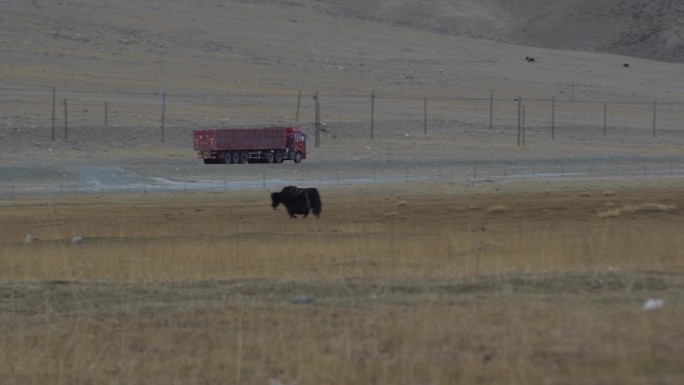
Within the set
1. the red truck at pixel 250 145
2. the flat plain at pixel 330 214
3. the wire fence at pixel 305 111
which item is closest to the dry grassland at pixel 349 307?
the flat plain at pixel 330 214

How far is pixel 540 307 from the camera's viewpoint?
12156 mm

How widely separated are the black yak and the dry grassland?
3.98 meters

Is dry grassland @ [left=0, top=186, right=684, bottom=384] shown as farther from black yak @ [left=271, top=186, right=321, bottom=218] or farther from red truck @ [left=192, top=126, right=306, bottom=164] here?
red truck @ [left=192, top=126, right=306, bottom=164]

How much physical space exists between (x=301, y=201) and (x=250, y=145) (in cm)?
3101

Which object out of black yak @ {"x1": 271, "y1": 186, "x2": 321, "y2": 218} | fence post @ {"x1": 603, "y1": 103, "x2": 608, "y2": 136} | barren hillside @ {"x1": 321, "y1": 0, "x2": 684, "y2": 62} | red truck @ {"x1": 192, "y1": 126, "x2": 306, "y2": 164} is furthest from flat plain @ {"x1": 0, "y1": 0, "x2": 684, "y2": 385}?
barren hillside @ {"x1": 321, "y1": 0, "x2": 684, "y2": 62}

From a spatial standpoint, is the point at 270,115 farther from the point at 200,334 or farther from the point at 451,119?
the point at 200,334

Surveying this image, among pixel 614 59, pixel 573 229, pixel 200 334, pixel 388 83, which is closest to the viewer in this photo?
pixel 200 334

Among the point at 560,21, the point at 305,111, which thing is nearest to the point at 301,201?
the point at 305,111

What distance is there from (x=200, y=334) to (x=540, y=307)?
133 inches

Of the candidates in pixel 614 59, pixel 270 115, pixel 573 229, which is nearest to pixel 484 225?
pixel 573 229

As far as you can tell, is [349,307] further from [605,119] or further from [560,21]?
[560,21]

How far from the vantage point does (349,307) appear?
13.3 m

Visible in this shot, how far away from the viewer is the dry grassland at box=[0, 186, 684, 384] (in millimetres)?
10344

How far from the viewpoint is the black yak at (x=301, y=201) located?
30469 millimetres
